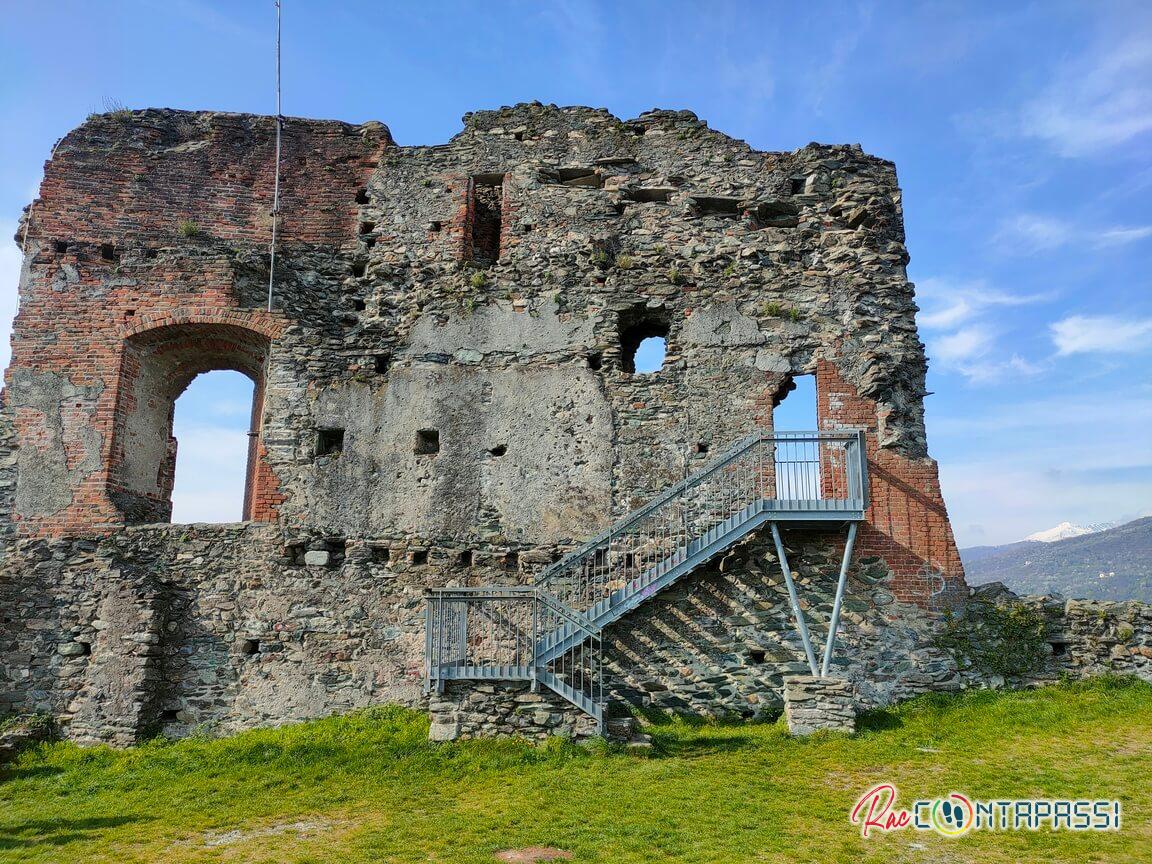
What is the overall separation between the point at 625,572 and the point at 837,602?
2.74 meters

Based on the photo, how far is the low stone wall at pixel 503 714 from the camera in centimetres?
926

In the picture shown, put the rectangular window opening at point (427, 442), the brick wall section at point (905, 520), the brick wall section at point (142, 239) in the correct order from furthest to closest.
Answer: the rectangular window opening at point (427, 442), the brick wall section at point (142, 239), the brick wall section at point (905, 520)

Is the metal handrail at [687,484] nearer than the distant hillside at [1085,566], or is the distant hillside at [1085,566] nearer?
the metal handrail at [687,484]

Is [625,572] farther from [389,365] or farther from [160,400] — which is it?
[160,400]

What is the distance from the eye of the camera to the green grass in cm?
669

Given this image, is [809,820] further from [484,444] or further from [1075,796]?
[484,444]

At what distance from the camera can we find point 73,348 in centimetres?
1246

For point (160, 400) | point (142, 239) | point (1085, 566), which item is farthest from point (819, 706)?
point (1085, 566)

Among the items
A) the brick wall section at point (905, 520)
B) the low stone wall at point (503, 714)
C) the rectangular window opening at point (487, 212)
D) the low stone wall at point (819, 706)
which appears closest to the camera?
the low stone wall at point (503, 714)

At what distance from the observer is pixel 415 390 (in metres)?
12.6

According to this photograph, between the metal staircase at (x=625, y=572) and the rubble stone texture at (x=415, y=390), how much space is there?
547mm

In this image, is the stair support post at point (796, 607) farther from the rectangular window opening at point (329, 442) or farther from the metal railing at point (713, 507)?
the rectangular window opening at point (329, 442)

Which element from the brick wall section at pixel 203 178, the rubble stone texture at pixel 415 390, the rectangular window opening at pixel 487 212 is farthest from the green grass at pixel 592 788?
the brick wall section at pixel 203 178

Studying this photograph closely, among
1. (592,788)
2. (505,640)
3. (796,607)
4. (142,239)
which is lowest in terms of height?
(592,788)
